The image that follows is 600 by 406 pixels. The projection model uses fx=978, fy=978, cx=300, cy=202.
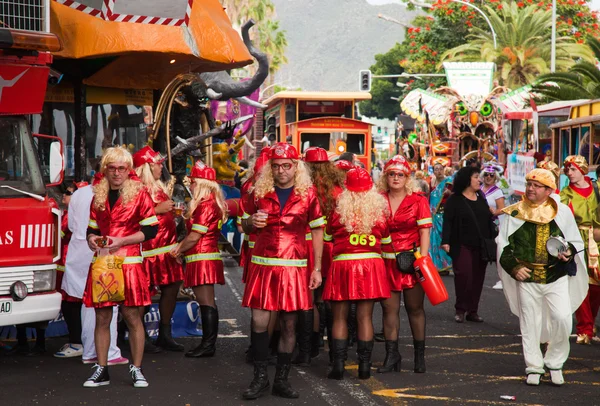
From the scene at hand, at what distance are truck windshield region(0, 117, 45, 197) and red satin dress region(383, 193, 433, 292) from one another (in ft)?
10.1

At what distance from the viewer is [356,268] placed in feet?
26.6

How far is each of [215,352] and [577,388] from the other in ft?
11.3

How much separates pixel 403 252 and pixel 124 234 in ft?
7.98

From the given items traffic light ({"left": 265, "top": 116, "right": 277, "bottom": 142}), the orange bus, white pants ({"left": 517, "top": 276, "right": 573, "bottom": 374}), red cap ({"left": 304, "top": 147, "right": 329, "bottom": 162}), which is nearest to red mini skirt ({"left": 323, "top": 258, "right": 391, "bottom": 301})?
white pants ({"left": 517, "top": 276, "right": 573, "bottom": 374})

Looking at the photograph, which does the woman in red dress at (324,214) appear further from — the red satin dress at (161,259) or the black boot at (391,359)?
the red satin dress at (161,259)

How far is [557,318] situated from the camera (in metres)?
8.09

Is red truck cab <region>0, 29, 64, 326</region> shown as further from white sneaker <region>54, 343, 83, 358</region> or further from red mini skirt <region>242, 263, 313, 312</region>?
red mini skirt <region>242, 263, 313, 312</region>

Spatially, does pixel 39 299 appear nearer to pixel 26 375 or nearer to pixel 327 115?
pixel 26 375

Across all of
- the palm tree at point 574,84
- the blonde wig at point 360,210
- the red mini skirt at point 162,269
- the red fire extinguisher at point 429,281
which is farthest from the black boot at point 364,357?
the palm tree at point 574,84

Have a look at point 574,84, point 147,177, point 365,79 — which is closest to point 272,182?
point 147,177

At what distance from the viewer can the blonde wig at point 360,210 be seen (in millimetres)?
8109

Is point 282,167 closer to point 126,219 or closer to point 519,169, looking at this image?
point 126,219

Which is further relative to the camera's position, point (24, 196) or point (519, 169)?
point (519, 169)

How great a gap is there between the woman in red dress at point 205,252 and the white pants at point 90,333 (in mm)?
768
